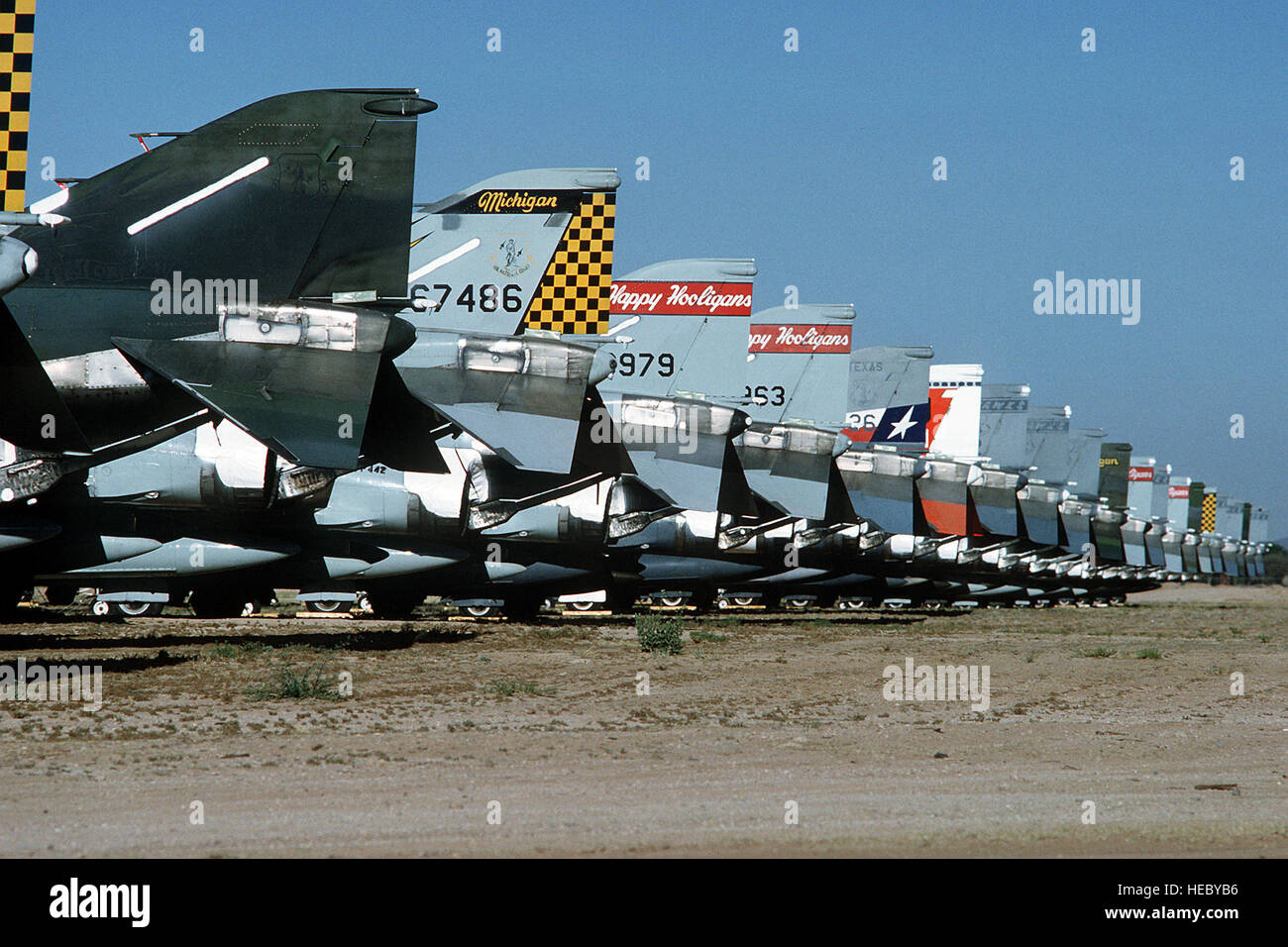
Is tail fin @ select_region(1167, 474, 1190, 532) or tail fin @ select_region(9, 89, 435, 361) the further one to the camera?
tail fin @ select_region(1167, 474, 1190, 532)

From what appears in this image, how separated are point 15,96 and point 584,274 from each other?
10.8 m

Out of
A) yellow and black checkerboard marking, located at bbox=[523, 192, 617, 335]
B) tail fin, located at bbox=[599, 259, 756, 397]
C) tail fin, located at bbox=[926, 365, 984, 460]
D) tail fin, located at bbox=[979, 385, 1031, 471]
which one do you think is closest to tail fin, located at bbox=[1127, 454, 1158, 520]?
tail fin, located at bbox=[979, 385, 1031, 471]

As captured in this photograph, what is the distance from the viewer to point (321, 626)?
2389cm

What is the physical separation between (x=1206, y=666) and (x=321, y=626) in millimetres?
15712

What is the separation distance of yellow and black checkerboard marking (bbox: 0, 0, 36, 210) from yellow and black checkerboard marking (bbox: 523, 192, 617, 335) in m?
10.1

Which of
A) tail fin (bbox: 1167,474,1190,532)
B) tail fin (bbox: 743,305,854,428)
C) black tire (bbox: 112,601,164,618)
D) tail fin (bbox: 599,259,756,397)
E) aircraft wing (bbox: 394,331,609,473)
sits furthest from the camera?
tail fin (bbox: 1167,474,1190,532)

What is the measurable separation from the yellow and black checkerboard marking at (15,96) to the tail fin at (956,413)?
2998 cm

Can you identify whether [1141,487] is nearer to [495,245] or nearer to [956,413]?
[956,413]

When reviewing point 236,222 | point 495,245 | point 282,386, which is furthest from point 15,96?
point 495,245

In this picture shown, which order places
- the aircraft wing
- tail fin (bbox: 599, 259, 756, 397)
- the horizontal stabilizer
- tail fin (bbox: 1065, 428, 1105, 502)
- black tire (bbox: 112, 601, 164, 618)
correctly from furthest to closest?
tail fin (bbox: 1065, 428, 1105, 502)
tail fin (bbox: 599, 259, 756, 397)
black tire (bbox: 112, 601, 164, 618)
the aircraft wing
the horizontal stabilizer

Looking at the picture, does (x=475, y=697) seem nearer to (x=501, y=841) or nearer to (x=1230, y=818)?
(x=501, y=841)

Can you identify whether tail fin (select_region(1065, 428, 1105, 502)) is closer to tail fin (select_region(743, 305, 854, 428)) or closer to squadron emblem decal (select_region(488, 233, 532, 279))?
tail fin (select_region(743, 305, 854, 428))

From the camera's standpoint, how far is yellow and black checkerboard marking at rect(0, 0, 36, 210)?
1324cm

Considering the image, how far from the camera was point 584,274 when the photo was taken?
22.6 metres
